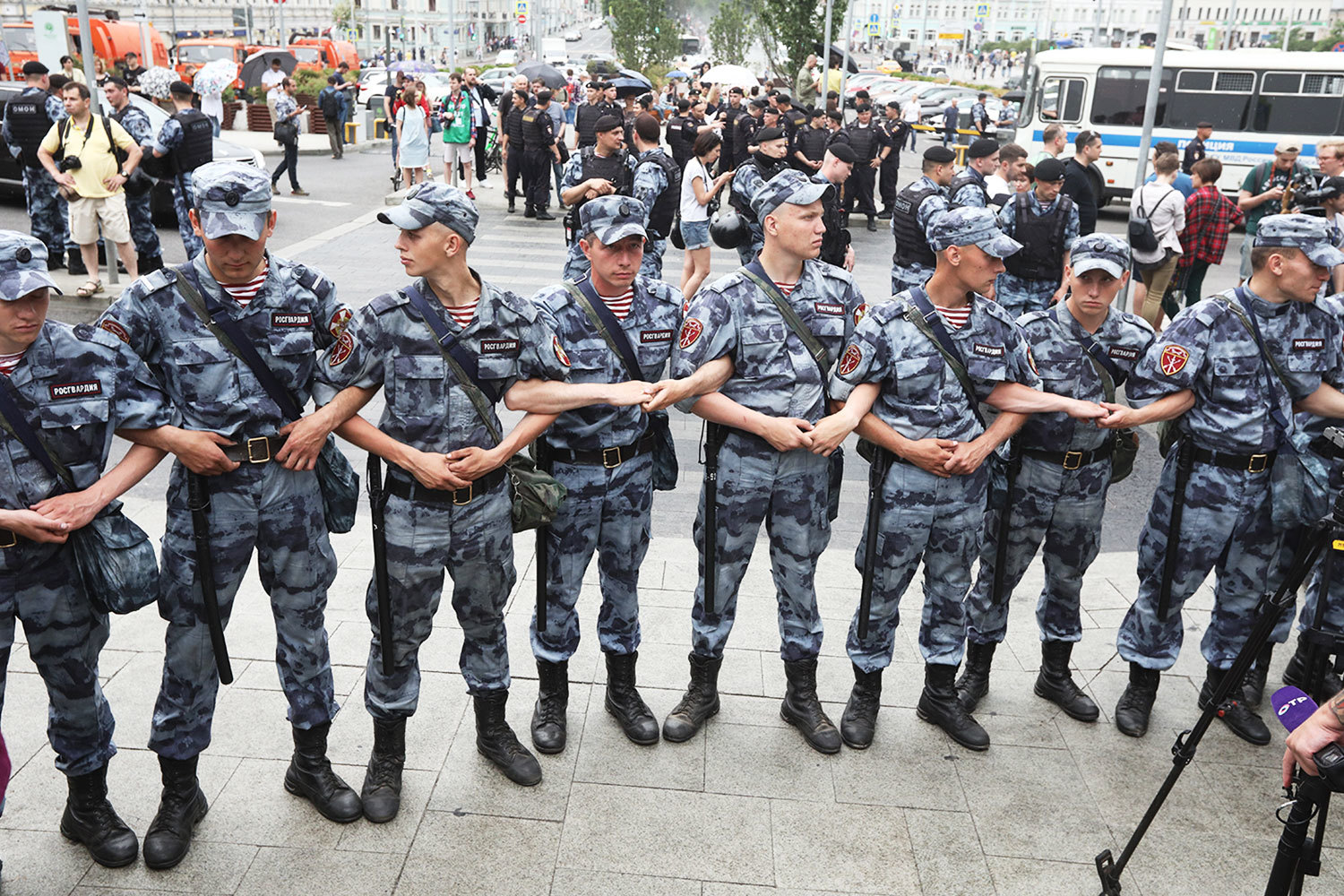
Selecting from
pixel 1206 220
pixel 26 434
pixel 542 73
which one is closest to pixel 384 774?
pixel 26 434

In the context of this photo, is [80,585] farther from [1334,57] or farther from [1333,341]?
[1334,57]

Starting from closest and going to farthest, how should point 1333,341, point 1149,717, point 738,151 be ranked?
1. point 1333,341
2. point 1149,717
3. point 738,151

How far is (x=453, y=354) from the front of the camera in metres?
3.65

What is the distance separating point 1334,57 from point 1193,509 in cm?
2043

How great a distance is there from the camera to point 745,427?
4109mm

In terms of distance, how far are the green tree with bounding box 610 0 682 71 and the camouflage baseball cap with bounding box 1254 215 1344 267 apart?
169 ft

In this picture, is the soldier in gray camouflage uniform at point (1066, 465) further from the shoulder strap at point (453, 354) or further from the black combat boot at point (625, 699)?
the shoulder strap at point (453, 354)

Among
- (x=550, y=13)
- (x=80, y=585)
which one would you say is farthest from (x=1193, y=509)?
(x=550, y=13)

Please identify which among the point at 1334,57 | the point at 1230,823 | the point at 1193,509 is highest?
Answer: the point at 1334,57

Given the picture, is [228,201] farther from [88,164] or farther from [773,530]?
[88,164]

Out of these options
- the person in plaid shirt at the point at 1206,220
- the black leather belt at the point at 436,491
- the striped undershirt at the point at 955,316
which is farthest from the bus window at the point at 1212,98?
the black leather belt at the point at 436,491

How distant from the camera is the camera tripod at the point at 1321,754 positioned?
8.87 feet

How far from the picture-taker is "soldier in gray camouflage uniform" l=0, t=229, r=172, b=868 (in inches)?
126

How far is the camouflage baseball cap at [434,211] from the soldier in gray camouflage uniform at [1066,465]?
7.72 feet
